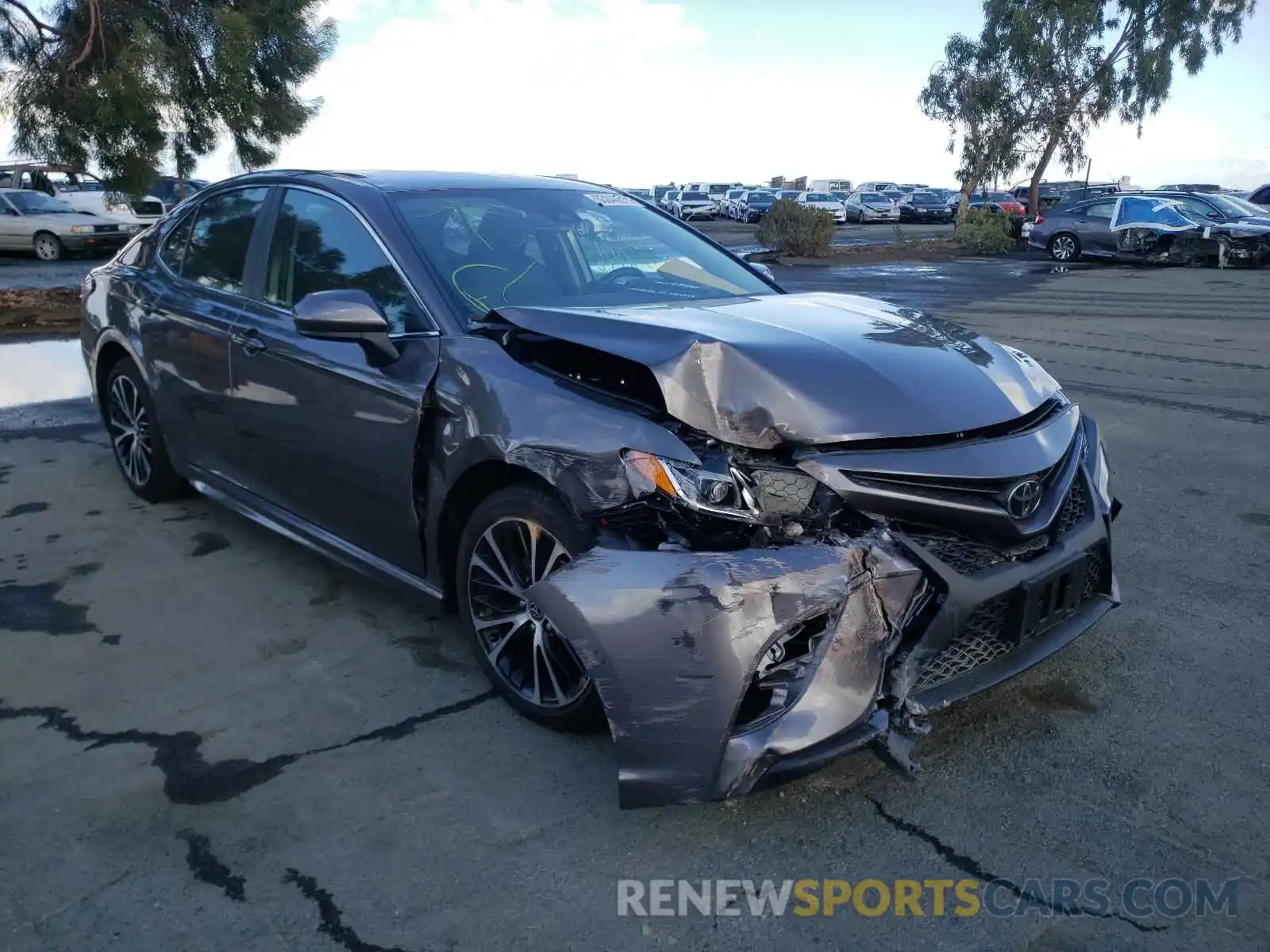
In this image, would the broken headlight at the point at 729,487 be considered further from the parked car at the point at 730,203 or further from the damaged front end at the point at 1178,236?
the parked car at the point at 730,203

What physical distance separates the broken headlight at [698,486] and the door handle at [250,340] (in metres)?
2.05

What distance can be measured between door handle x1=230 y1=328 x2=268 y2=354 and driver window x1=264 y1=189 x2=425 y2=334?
0.50 feet

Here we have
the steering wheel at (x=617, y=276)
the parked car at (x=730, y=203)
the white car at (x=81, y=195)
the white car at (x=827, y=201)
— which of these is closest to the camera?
the steering wheel at (x=617, y=276)

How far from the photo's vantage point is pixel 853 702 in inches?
102

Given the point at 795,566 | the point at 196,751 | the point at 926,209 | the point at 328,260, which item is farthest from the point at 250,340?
the point at 926,209

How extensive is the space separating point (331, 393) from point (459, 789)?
1.55 m

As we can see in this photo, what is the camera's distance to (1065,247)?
2511 cm

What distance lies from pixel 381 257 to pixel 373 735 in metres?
1.67

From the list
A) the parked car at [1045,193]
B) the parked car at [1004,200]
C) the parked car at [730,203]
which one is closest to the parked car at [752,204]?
the parked car at [730,203]

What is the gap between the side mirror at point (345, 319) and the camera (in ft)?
11.1

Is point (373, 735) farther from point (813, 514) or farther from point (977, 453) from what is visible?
point (977, 453)

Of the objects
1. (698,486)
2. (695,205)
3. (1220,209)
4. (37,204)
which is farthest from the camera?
(695,205)

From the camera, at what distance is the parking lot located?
2.43 m

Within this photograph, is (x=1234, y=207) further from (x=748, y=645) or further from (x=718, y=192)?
(x=718, y=192)
